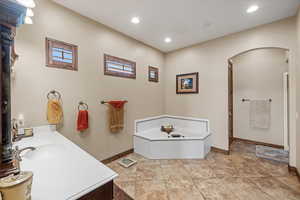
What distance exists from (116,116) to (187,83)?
2231 millimetres

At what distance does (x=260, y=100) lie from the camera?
147 inches

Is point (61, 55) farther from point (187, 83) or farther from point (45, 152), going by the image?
point (187, 83)

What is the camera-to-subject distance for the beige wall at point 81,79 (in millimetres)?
1811

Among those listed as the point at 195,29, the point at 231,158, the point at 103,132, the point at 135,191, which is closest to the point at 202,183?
the point at 135,191

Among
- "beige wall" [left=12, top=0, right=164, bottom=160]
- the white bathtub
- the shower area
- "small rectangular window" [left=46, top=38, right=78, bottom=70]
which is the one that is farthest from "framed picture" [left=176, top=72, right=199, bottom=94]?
"small rectangular window" [left=46, top=38, right=78, bottom=70]

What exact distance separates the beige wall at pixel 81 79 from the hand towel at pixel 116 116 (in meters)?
0.12

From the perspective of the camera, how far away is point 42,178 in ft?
2.60

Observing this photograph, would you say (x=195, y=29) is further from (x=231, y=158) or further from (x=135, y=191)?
(x=135, y=191)

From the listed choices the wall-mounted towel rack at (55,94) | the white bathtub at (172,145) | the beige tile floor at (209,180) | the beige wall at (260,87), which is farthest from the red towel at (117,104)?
the beige wall at (260,87)

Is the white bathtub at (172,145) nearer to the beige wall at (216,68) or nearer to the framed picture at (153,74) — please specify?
the beige wall at (216,68)

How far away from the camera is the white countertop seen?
2.25 feet

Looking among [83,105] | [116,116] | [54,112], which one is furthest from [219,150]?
[54,112]

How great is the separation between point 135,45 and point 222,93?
8.14 feet

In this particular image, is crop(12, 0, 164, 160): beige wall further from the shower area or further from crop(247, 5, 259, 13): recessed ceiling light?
the shower area
